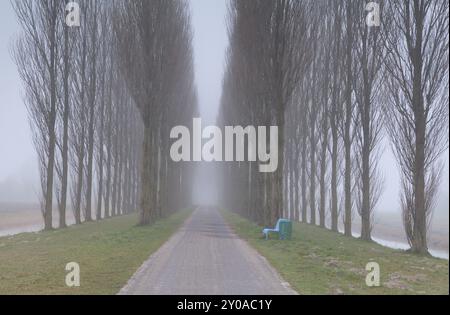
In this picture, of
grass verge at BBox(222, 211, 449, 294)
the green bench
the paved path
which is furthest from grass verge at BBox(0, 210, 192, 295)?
the green bench

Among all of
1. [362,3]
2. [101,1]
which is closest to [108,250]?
[362,3]

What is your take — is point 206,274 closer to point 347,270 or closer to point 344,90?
point 347,270

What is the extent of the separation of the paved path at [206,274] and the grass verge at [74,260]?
409 millimetres

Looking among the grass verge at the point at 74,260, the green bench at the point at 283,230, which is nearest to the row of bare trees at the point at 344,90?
the green bench at the point at 283,230

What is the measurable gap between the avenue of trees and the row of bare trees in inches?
171

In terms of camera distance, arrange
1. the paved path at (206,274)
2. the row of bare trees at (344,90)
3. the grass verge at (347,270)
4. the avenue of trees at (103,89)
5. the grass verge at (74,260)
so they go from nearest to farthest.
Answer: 1. the paved path at (206,274)
2. the grass verge at (74,260)
3. the grass verge at (347,270)
4. the row of bare trees at (344,90)
5. the avenue of trees at (103,89)

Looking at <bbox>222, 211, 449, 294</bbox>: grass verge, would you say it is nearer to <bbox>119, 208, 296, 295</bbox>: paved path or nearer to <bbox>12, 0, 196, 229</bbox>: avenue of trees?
<bbox>119, 208, 296, 295</bbox>: paved path

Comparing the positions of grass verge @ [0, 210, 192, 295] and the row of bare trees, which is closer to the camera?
grass verge @ [0, 210, 192, 295]

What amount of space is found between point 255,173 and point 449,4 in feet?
53.3

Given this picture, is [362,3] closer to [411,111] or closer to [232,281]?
[411,111]

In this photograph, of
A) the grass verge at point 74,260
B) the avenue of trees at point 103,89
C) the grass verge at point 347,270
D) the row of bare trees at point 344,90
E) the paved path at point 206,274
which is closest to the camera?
the paved path at point 206,274

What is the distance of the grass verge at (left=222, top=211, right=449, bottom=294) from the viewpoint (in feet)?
32.8

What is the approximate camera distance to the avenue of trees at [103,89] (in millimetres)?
25750

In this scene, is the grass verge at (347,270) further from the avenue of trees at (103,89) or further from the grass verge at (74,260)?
the avenue of trees at (103,89)
